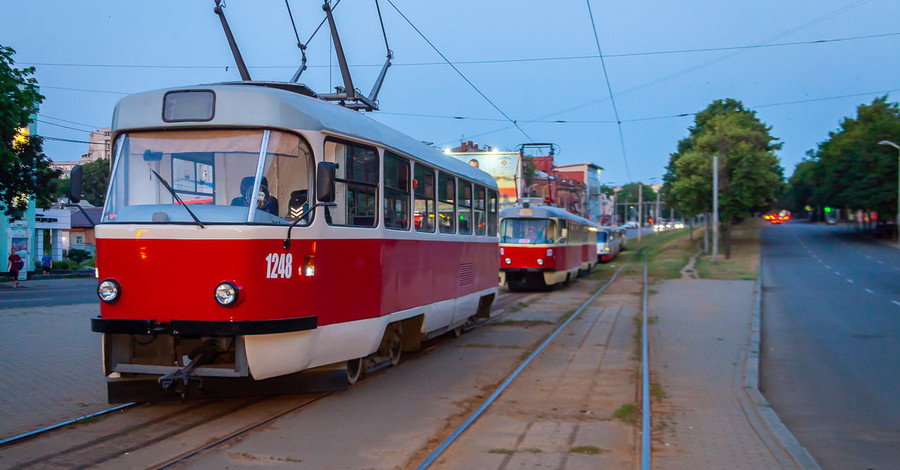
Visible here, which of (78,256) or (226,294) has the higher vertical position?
(226,294)

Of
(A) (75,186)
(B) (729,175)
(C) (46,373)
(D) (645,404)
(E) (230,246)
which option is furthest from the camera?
(B) (729,175)

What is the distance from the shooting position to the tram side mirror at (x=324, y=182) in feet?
21.3

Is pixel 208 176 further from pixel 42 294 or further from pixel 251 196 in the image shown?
pixel 42 294

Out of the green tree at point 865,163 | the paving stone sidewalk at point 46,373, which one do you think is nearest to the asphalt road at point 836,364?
the paving stone sidewalk at point 46,373

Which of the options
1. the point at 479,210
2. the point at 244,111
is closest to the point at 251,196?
the point at 244,111

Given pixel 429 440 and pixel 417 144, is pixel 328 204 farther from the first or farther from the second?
pixel 417 144

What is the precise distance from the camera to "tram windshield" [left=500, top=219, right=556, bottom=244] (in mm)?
24156

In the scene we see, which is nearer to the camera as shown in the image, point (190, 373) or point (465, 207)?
point (190, 373)

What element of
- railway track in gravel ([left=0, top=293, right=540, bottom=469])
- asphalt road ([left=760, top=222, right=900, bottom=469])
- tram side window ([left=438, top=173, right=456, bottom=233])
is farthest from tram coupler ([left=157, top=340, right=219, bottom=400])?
asphalt road ([left=760, top=222, right=900, bottom=469])

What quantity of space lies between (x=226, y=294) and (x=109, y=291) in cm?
112

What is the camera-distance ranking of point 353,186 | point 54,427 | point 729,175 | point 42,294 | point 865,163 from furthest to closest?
point 865,163 → point 729,175 → point 42,294 → point 353,186 → point 54,427

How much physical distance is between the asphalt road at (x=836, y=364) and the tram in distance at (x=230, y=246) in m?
4.84

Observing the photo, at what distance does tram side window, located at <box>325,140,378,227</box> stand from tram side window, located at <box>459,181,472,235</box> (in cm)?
380

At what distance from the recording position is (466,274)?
12.2 m
